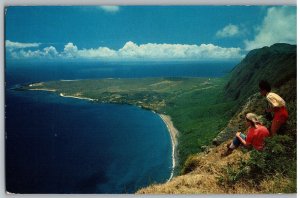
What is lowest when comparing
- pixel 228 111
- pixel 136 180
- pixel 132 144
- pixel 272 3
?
Answer: pixel 136 180

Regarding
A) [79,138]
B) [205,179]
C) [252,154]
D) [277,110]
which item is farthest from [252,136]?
[79,138]

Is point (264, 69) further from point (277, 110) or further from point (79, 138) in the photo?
point (79, 138)

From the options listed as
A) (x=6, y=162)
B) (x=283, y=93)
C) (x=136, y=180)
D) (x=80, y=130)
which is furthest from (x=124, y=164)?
(x=283, y=93)

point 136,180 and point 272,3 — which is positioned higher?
point 272,3

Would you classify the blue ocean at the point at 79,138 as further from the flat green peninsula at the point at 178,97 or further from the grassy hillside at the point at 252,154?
the grassy hillside at the point at 252,154

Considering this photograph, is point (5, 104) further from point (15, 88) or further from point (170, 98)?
point (170, 98)
